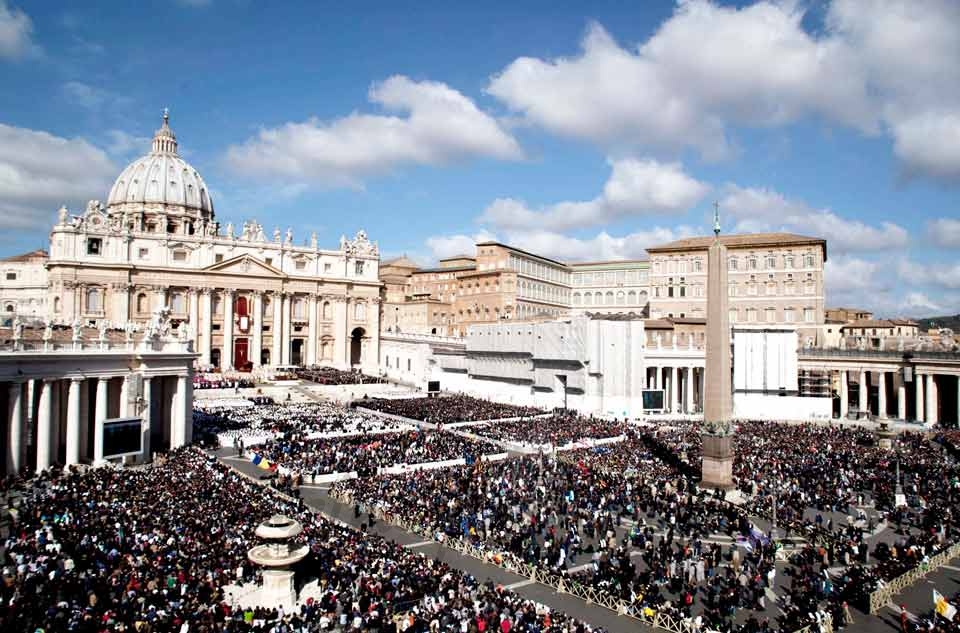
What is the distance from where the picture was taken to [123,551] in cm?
1591

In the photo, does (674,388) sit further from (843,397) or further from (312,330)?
(312,330)

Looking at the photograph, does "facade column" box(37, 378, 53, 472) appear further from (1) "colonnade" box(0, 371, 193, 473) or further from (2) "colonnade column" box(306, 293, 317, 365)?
(2) "colonnade column" box(306, 293, 317, 365)

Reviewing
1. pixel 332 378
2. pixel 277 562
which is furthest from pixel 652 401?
pixel 277 562

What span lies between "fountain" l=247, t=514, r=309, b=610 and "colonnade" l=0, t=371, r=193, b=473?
14.7m

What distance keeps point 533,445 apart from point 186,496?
59.2 feet

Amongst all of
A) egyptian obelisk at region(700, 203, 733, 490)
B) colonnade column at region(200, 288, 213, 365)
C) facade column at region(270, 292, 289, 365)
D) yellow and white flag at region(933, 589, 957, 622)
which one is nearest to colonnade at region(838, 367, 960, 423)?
egyptian obelisk at region(700, 203, 733, 490)

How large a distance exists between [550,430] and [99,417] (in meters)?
22.7

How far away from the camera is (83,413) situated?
92.2ft

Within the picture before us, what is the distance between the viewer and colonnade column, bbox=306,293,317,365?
8056cm

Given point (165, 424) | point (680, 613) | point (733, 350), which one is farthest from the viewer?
point (733, 350)

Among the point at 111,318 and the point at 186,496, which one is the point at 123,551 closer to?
the point at 186,496

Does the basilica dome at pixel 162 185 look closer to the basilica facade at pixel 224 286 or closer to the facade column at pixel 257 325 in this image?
the basilica facade at pixel 224 286

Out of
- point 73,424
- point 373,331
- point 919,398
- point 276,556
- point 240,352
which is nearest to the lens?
point 276,556

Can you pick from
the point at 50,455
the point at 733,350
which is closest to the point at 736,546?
the point at 50,455
